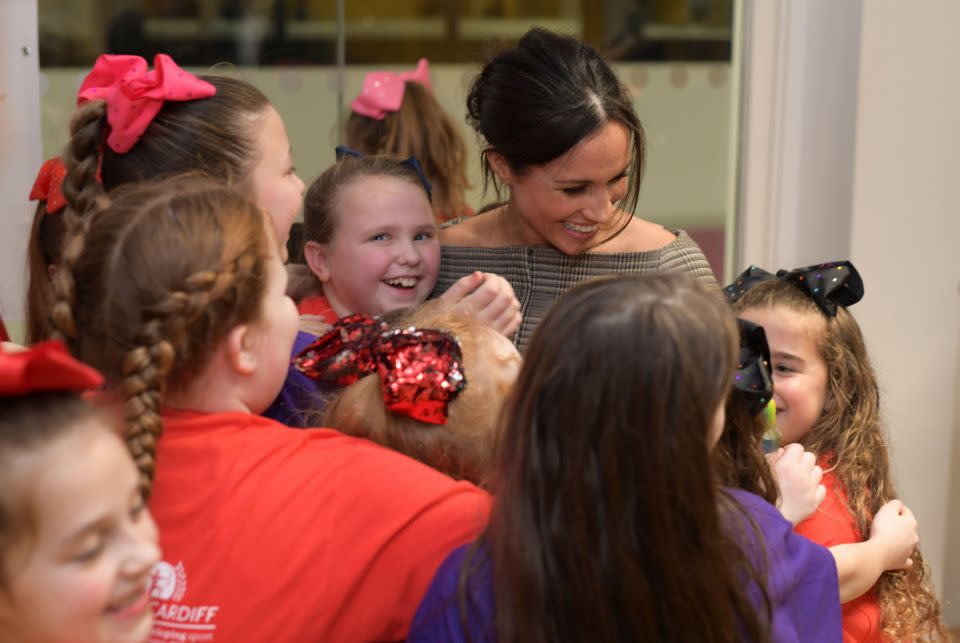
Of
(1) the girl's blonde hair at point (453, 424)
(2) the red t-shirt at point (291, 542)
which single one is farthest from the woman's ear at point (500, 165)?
(2) the red t-shirt at point (291, 542)

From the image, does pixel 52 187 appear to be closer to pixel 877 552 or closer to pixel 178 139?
pixel 178 139

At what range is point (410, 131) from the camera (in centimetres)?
299

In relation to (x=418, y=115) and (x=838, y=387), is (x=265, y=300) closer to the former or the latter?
(x=838, y=387)

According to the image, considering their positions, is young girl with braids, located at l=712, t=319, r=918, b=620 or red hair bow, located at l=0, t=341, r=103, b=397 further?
young girl with braids, located at l=712, t=319, r=918, b=620

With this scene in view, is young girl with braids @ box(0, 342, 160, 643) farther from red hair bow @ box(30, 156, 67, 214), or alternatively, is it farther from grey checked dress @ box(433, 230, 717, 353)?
grey checked dress @ box(433, 230, 717, 353)

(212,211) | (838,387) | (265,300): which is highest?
(212,211)

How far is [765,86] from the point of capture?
3.01 meters

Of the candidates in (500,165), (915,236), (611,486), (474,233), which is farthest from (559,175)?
(915,236)

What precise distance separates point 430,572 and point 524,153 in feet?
3.11

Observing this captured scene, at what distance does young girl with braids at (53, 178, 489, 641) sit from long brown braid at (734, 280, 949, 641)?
2.80ft

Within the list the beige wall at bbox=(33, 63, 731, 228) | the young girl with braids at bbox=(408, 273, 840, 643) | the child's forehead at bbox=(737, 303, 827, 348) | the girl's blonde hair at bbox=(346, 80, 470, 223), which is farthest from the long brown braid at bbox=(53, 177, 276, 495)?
the beige wall at bbox=(33, 63, 731, 228)

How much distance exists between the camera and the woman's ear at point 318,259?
2.01 metres

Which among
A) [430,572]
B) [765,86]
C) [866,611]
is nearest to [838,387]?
[866,611]

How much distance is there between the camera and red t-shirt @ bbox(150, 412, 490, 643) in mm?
1136
